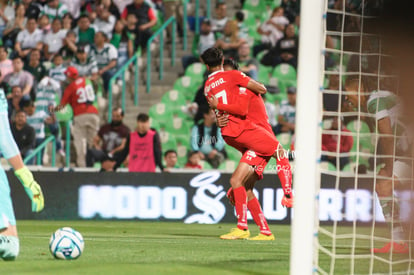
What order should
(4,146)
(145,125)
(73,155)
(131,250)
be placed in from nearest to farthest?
(4,146) → (131,250) → (145,125) → (73,155)

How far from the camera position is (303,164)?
582 centimetres

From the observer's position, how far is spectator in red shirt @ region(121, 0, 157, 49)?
1767 centimetres

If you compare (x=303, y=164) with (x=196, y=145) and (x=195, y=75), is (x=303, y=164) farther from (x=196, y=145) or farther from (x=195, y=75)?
(x=195, y=75)

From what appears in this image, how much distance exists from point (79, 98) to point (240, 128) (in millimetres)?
6135

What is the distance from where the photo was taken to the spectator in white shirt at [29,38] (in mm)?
17281

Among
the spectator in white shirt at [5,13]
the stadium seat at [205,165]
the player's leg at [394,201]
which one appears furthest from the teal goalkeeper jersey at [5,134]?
the spectator in white shirt at [5,13]

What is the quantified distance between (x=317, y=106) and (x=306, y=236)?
0.83 metres

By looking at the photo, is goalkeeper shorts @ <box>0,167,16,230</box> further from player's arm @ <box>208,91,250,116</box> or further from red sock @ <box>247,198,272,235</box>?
red sock @ <box>247,198,272,235</box>

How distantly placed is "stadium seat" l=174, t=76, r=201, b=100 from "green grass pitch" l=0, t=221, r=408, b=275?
494 centimetres

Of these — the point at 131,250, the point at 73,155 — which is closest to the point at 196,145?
the point at 73,155

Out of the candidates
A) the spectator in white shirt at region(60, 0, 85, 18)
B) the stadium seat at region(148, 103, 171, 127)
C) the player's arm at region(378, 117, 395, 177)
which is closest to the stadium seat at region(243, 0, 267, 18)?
the stadium seat at region(148, 103, 171, 127)

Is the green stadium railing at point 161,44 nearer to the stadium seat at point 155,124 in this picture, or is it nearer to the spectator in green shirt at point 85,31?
the spectator in green shirt at point 85,31

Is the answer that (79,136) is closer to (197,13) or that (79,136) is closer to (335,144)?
(197,13)

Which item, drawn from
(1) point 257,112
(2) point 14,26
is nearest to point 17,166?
(1) point 257,112
